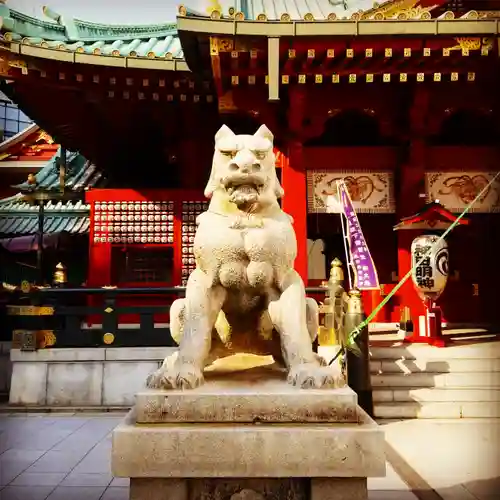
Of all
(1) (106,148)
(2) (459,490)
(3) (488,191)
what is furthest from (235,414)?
(1) (106,148)

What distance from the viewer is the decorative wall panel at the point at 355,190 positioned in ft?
28.4

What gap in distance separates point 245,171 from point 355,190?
20.8ft

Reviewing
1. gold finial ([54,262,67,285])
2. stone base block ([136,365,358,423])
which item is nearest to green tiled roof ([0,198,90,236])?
gold finial ([54,262,67,285])

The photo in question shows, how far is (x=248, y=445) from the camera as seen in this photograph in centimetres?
234

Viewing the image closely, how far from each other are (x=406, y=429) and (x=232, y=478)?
3.69m

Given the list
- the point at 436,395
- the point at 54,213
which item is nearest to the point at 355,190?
the point at 436,395

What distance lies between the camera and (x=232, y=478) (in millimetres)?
2471

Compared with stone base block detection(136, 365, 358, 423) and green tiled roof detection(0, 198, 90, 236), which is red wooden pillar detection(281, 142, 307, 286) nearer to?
green tiled roof detection(0, 198, 90, 236)

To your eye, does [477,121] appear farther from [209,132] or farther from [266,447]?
[266,447]

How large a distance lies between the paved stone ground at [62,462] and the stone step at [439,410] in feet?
5.76

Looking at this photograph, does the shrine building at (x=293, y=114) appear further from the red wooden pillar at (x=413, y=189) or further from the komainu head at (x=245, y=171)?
the komainu head at (x=245, y=171)

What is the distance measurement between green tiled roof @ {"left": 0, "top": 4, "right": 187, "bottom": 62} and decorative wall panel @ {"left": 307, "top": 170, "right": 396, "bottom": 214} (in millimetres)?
3129

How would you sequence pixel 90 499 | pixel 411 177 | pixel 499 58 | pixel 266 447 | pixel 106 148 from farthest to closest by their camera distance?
1. pixel 106 148
2. pixel 411 177
3. pixel 499 58
4. pixel 90 499
5. pixel 266 447

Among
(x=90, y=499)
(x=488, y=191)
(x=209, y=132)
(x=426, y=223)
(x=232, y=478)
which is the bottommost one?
(x=90, y=499)
